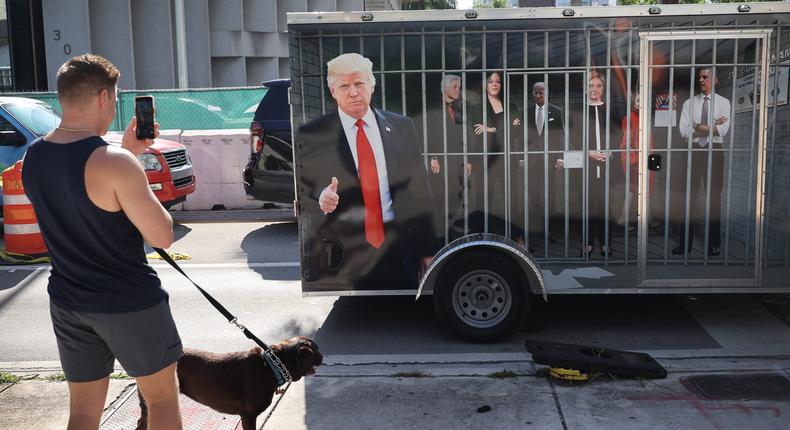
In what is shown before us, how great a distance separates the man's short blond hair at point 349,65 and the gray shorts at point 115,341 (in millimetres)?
3189

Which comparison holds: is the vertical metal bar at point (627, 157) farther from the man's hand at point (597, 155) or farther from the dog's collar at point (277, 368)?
the dog's collar at point (277, 368)

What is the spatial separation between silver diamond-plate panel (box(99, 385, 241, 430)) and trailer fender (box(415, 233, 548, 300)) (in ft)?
6.56

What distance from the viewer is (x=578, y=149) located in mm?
6328

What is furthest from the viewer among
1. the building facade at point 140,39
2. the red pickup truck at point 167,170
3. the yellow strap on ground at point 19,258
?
the building facade at point 140,39

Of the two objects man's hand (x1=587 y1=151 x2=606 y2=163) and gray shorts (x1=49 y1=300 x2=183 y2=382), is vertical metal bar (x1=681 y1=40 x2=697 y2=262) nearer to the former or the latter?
man's hand (x1=587 y1=151 x2=606 y2=163)

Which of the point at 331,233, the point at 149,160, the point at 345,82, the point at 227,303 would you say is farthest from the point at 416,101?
the point at 149,160

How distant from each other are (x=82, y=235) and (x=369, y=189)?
3.31m

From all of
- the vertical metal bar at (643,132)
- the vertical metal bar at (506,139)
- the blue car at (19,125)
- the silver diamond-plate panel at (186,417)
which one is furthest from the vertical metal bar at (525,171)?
the blue car at (19,125)

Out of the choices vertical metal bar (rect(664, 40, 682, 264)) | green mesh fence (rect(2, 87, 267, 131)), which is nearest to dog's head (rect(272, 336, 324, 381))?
vertical metal bar (rect(664, 40, 682, 264))

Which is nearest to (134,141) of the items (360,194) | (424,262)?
(360,194)

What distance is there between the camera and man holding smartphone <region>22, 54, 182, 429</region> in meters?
3.15

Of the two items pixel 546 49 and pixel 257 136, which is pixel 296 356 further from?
pixel 257 136

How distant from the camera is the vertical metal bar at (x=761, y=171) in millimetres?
6230

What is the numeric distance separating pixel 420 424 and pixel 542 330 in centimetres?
232
